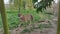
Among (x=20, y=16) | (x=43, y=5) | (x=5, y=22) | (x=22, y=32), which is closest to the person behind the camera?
(x=5, y=22)

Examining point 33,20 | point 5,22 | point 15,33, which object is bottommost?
point 15,33

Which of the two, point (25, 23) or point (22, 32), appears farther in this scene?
point (25, 23)

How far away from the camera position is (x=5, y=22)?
1.68 ft

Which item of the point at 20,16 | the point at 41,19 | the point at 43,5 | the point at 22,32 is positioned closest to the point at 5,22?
the point at 43,5

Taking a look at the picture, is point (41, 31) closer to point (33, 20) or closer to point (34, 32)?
point (34, 32)

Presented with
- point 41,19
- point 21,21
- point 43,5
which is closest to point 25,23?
point 21,21

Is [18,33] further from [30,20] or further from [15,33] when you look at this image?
[30,20]

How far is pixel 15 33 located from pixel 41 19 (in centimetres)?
69

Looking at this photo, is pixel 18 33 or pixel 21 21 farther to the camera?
pixel 21 21

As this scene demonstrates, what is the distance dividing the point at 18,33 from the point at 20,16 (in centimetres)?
A: 39

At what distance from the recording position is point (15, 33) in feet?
9.06

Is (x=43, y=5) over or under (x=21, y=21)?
over

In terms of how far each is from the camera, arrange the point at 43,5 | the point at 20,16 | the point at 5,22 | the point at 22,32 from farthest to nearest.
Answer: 1. the point at 20,16
2. the point at 22,32
3. the point at 43,5
4. the point at 5,22

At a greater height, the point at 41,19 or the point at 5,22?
the point at 5,22
